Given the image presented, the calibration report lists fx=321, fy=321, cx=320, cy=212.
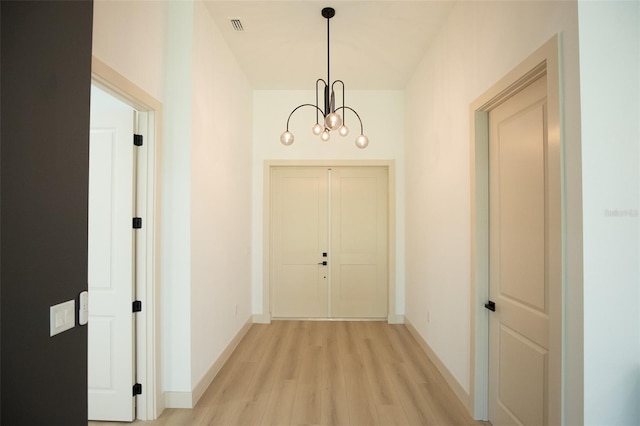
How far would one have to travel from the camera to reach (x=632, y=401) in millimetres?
1349

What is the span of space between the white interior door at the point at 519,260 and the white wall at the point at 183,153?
2.22m

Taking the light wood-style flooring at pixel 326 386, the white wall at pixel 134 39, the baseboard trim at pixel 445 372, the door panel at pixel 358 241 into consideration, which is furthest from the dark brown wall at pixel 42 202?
the door panel at pixel 358 241

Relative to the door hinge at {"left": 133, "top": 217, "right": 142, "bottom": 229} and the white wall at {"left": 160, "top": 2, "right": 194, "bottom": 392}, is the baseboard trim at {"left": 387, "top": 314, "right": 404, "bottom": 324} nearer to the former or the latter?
the white wall at {"left": 160, "top": 2, "right": 194, "bottom": 392}

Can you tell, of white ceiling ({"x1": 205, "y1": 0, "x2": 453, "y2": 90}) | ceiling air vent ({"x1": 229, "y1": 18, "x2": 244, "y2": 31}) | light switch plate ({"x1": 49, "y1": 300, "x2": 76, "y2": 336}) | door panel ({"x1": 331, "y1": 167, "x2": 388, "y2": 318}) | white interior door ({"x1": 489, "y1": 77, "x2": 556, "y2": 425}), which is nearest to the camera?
light switch plate ({"x1": 49, "y1": 300, "x2": 76, "y2": 336})

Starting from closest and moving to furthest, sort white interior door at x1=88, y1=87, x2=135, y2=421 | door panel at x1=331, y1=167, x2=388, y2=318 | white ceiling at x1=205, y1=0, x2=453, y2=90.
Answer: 1. white interior door at x1=88, y1=87, x2=135, y2=421
2. white ceiling at x1=205, y1=0, x2=453, y2=90
3. door panel at x1=331, y1=167, x2=388, y2=318

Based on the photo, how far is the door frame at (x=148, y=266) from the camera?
2.31m

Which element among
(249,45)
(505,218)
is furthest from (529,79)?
(249,45)

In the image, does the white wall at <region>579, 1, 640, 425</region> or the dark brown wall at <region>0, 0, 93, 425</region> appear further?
the white wall at <region>579, 1, 640, 425</region>

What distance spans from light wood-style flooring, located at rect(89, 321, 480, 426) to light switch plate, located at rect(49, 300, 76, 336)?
4.84ft

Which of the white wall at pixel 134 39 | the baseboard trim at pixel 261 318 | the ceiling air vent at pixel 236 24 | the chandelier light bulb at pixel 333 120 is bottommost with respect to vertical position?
the baseboard trim at pixel 261 318

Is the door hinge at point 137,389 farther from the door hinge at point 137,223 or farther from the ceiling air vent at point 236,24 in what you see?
the ceiling air vent at point 236,24

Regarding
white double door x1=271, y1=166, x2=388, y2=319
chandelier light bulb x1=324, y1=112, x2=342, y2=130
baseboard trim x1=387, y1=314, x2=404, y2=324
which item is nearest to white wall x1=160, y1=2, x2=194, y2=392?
chandelier light bulb x1=324, y1=112, x2=342, y2=130

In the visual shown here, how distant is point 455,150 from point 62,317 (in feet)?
9.04

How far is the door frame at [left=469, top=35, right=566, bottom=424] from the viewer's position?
1454 millimetres
